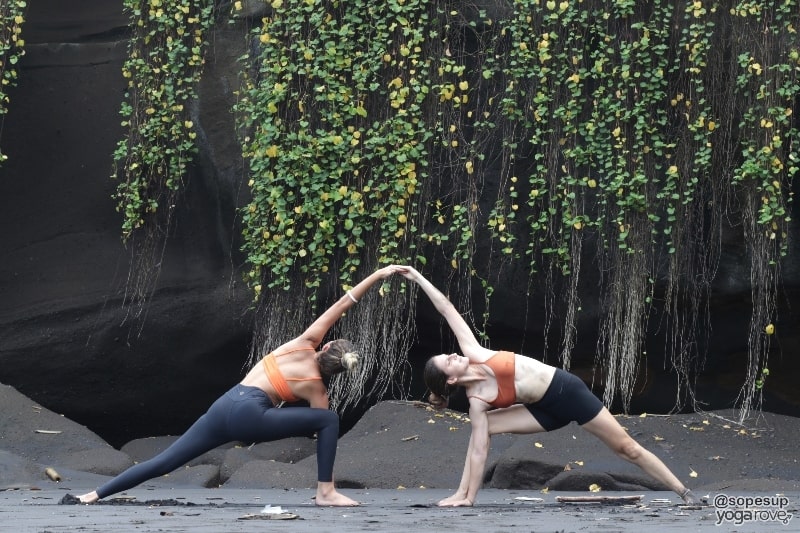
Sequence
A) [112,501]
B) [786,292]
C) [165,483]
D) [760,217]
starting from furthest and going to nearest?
[786,292] < [760,217] < [165,483] < [112,501]

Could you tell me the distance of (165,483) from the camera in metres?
9.48

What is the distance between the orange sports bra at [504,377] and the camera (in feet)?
22.1

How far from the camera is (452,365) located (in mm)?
6742

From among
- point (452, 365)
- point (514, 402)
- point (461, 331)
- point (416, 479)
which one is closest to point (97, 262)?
point (416, 479)

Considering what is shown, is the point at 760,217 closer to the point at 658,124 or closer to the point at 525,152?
the point at 658,124

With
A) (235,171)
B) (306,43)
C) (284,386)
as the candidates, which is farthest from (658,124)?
(284,386)

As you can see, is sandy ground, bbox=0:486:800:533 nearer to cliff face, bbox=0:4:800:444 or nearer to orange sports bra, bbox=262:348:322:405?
orange sports bra, bbox=262:348:322:405

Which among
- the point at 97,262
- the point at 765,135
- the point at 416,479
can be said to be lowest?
the point at 416,479

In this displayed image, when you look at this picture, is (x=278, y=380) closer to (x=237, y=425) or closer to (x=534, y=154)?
(x=237, y=425)

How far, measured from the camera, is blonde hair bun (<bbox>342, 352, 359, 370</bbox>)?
666 cm

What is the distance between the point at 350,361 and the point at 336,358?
14 centimetres

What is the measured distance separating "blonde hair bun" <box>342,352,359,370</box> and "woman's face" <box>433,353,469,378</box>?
500 mm

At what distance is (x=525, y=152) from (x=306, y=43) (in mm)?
2548

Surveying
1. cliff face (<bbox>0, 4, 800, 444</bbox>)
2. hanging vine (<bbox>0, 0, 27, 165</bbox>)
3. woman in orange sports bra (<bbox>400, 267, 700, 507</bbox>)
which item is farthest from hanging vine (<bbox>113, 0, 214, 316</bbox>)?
woman in orange sports bra (<bbox>400, 267, 700, 507</bbox>)
